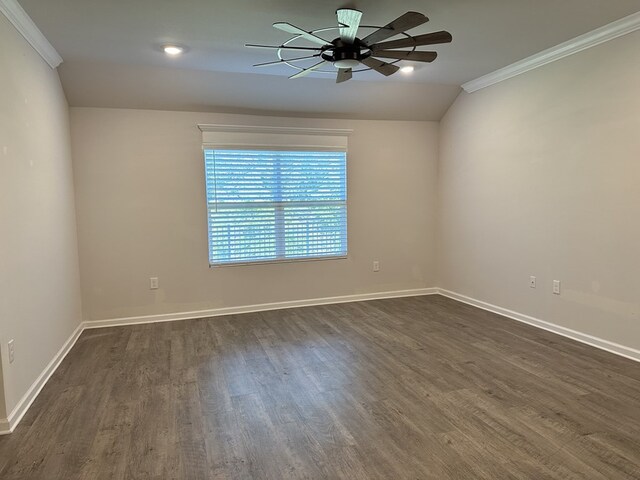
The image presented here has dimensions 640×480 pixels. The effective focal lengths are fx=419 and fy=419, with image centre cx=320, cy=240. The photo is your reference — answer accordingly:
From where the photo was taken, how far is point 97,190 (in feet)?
13.9

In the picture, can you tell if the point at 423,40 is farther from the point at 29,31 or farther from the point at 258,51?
the point at 29,31

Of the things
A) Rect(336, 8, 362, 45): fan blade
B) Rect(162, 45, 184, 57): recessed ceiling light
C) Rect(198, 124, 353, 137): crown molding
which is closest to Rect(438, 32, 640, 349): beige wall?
Rect(198, 124, 353, 137): crown molding

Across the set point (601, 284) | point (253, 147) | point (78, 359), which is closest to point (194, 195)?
point (253, 147)

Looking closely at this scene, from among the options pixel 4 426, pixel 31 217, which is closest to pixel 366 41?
pixel 31 217

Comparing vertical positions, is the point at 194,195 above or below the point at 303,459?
above

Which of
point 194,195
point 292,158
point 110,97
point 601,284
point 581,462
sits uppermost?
point 110,97

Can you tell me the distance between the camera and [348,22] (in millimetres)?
2348

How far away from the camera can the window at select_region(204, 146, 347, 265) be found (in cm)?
465

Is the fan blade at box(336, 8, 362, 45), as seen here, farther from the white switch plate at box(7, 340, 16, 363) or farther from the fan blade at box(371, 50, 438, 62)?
the white switch plate at box(7, 340, 16, 363)

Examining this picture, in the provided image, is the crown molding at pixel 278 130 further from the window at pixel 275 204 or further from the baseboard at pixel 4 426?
the baseboard at pixel 4 426

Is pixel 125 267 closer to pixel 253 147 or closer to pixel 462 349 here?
pixel 253 147

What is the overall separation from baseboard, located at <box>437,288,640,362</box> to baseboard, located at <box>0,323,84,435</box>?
13.7 feet

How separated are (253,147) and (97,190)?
5.46ft

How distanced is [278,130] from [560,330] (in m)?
3.52
